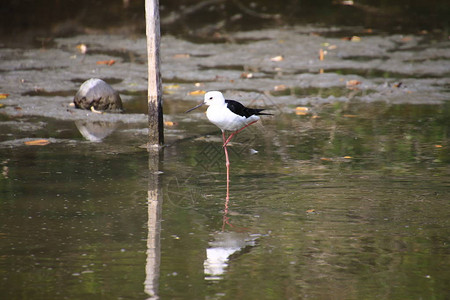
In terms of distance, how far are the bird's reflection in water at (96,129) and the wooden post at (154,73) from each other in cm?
84

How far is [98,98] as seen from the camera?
475 inches

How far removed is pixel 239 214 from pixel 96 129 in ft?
14.4

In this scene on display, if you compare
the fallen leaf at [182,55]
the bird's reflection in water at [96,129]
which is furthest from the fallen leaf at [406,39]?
the bird's reflection in water at [96,129]

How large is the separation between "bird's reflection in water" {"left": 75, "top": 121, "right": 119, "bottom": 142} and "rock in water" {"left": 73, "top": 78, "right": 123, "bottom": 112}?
718mm

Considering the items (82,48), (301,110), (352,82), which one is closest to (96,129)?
(301,110)

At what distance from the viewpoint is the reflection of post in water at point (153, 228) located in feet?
18.0

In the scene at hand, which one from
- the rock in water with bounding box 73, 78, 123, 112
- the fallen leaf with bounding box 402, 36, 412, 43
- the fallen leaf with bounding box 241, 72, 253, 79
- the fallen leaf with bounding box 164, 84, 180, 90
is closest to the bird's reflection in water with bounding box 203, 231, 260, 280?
the rock in water with bounding box 73, 78, 123, 112

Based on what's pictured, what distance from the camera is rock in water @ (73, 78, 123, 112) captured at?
474 inches

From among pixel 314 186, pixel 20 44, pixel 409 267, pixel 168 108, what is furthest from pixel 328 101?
pixel 20 44

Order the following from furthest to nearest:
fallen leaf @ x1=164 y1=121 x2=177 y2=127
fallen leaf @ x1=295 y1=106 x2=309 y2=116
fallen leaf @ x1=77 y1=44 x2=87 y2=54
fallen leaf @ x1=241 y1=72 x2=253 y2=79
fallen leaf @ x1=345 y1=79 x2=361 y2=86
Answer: fallen leaf @ x1=77 y1=44 x2=87 y2=54 < fallen leaf @ x1=241 y1=72 x2=253 y2=79 < fallen leaf @ x1=345 y1=79 x2=361 y2=86 < fallen leaf @ x1=295 y1=106 x2=309 y2=116 < fallen leaf @ x1=164 y1=121 x2=177 y2=127

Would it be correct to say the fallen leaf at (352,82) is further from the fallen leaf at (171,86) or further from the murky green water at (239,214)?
the murky green water at (239,214)

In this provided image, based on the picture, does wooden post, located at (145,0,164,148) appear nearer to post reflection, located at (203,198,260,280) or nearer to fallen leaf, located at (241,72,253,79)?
post reflection, located at (203,198,260,280)

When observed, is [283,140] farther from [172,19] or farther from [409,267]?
[172,19]

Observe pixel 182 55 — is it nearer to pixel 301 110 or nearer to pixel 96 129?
pixel 301 110
